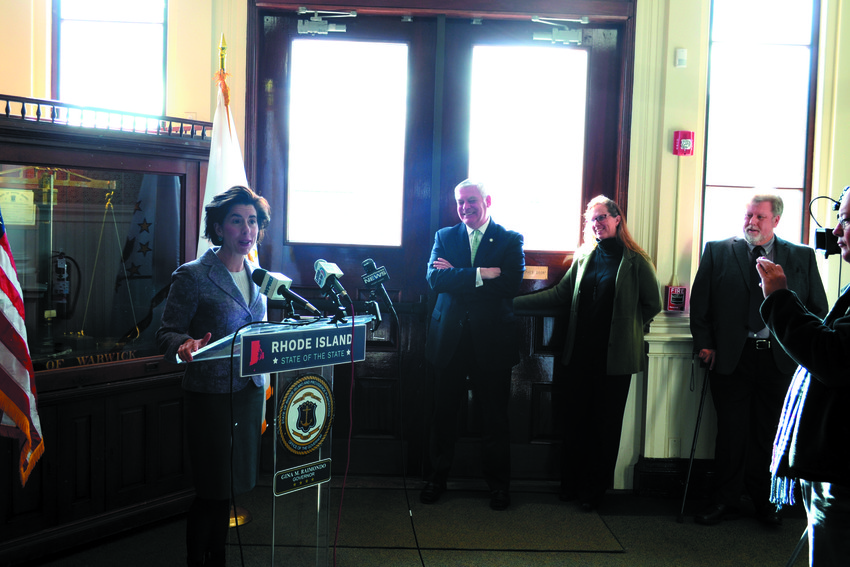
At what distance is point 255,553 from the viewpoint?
272 centimetres

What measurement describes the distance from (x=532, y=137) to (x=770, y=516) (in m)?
2.41

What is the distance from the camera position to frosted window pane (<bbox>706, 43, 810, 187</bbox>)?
354 cm

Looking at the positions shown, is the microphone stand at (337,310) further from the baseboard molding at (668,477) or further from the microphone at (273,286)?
the baseboard molding at (668,477)

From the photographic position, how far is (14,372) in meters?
2.27

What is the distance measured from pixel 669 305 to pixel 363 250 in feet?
5.90

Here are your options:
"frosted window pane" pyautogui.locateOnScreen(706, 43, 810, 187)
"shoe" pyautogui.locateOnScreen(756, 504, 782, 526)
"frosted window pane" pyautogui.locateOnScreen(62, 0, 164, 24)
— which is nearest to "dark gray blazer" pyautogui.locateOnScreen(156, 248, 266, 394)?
"frosted window pane" pyautogui.locateOnScreen(62, 0, 164, 24)

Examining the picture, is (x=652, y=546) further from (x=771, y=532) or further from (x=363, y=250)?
(x=363, y=250)

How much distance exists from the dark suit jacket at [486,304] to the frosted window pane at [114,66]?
1855mm

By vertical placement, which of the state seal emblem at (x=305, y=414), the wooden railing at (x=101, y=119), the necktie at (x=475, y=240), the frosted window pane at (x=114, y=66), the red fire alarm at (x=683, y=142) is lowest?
the state seal emblem at (x=305, y=414)

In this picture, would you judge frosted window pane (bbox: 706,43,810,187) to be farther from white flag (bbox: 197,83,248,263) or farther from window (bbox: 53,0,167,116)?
window (bbox: 53,0,167,116)

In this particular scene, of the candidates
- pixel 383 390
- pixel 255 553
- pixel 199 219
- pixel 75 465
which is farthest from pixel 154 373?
pixel 383 390

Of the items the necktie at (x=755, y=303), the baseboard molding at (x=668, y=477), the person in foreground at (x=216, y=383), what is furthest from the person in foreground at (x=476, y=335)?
the person in foreground at (x=216, y=383)

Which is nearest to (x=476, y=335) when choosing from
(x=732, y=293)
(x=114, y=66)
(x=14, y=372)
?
(x=732, y=293)

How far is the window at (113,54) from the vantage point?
332 cm
